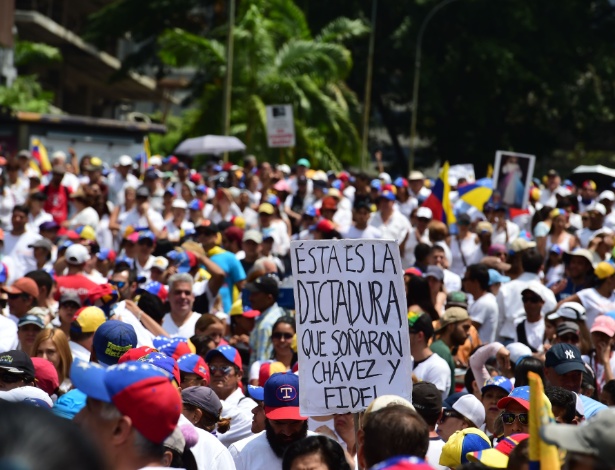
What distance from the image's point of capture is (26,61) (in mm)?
43312

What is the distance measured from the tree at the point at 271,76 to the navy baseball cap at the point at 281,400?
2598cm

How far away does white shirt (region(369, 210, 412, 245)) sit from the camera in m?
14.4

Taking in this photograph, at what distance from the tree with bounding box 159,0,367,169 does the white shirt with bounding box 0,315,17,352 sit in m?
23.6

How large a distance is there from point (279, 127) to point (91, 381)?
69.5 feet

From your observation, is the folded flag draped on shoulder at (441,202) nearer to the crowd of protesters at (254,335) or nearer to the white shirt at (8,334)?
Result: the crowd of protesters at (254,335)

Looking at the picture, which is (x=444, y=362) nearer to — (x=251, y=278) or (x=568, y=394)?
(x=568, y=394)

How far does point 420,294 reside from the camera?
9742 mm

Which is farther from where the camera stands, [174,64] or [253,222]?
[174,64]

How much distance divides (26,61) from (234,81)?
12563 millimetres

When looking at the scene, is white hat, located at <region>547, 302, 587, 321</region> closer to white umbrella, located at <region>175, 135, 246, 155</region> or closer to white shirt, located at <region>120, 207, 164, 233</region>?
white shirt, located at <region>120, 207, 164, 233</region>

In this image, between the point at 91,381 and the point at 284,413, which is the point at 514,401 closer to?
the point at 284,413

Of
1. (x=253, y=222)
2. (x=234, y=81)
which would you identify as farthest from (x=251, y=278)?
(x=234, y=81)

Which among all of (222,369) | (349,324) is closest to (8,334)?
(222,369)

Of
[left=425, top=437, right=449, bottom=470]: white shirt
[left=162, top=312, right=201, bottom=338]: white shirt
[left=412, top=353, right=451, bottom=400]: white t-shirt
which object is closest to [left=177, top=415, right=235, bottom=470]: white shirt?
[left=425, top=437, right=449, bottom=470]: white shirt
